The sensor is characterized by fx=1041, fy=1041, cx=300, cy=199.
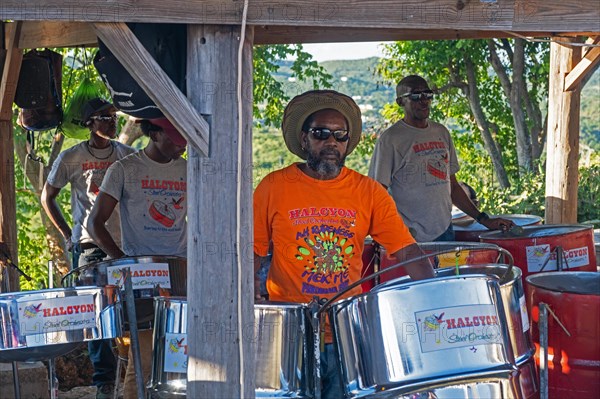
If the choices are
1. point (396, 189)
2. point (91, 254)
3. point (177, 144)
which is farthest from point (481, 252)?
point (91, 254)

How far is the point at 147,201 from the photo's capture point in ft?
14.0

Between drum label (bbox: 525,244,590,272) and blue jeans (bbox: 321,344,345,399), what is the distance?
146 cm

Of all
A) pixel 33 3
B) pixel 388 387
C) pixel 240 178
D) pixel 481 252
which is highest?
pixel 33 3

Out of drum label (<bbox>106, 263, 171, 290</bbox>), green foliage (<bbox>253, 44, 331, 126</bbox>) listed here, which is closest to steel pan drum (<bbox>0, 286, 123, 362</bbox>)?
drum label (<bbox>106, 263, 171, 290</bbox>)

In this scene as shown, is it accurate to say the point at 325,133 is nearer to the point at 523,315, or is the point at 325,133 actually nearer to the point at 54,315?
the point at 523,315

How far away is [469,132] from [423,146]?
8.20 m

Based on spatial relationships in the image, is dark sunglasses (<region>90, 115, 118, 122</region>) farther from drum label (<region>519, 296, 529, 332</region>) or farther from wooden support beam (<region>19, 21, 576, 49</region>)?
drum label (<region>519, 296, 529, 332</region>)

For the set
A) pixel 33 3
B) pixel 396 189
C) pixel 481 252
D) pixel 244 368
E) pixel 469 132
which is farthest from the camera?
pixel 469 132

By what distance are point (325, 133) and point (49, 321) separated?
1.03 meters

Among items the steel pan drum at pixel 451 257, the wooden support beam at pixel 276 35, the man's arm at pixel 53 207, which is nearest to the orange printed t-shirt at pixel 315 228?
the steel pan drum at pixel 451 257

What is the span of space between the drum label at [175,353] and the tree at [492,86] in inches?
293

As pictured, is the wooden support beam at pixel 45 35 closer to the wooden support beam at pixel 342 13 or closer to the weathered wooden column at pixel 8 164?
the weathered wooden column at pixel 8 164

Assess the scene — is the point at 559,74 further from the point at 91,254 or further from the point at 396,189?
the point at 91,254

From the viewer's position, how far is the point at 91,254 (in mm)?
4957
